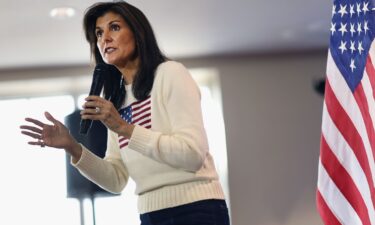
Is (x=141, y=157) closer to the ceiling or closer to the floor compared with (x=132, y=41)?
closer to the floor

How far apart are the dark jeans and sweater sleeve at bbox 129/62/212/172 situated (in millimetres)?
99

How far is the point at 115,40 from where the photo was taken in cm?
175

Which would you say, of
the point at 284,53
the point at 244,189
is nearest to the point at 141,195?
the point at 244,189

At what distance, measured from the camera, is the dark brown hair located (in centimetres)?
171

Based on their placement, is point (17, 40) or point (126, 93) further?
point (17, 40)

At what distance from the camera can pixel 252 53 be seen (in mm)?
5125

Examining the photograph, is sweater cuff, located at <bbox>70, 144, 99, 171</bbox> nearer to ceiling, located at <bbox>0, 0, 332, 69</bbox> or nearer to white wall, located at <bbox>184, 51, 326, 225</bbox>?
ceiling, located at <bbox>0, 0, 332, 69</bbox>

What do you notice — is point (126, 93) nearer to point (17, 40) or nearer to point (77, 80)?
point (17, 40)

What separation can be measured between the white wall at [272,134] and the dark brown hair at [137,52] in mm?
3234

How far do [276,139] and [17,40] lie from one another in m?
2.05

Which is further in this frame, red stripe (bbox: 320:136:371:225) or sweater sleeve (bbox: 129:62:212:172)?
red stripe (bbox: 320:136:371:225)

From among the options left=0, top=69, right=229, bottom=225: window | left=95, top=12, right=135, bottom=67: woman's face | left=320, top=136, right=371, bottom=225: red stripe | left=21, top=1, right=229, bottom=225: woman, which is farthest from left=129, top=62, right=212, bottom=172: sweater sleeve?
left=0, top=69, right=229, bottom=225: window

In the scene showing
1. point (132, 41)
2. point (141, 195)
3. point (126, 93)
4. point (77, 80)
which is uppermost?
point (77, 80)

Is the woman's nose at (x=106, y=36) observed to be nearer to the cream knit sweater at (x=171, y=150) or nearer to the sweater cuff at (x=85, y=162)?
the cream knit sweater at (x=171, y=150)
